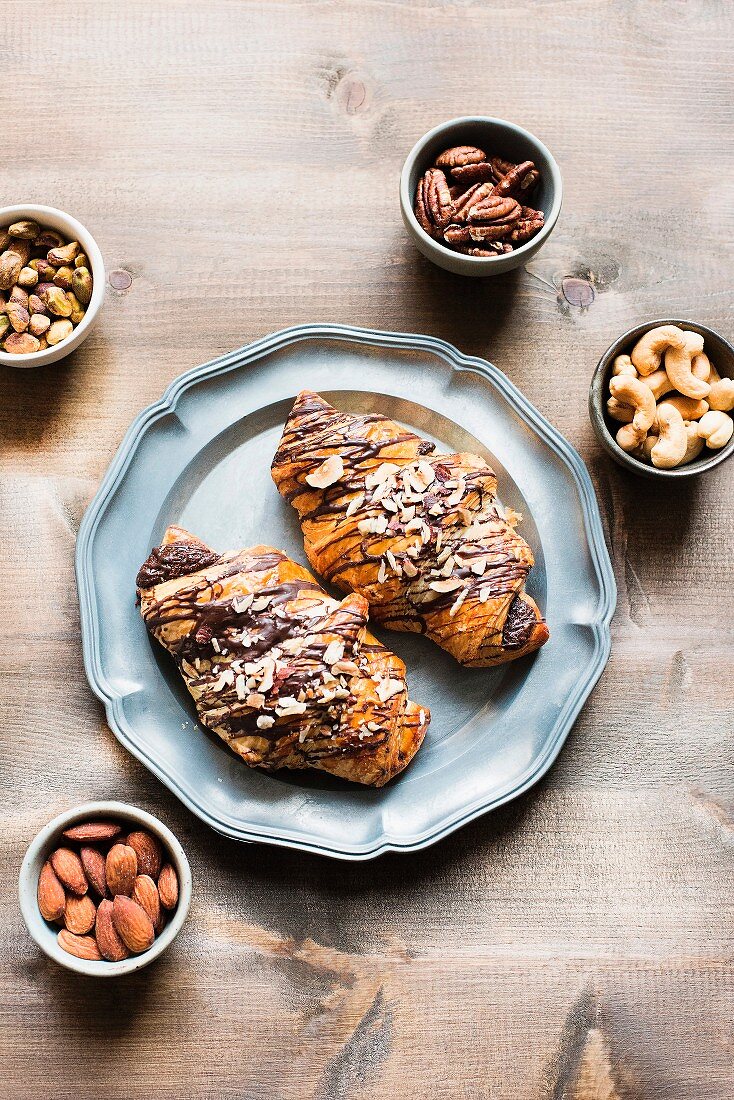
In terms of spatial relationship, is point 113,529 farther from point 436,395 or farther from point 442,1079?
point 442,1079

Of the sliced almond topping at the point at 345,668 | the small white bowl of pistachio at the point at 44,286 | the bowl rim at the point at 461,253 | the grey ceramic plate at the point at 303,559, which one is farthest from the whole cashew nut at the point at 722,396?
the small white bowl of pistachio at the point at 44,286

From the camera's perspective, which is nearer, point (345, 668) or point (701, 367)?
point (345, 668)

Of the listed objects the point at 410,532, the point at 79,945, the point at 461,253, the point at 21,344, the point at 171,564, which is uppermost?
the point at 461,253

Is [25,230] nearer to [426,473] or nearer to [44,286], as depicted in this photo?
[44,286]

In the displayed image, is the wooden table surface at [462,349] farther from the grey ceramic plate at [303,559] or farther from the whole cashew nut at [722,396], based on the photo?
the whole cashew nut at [722,396]

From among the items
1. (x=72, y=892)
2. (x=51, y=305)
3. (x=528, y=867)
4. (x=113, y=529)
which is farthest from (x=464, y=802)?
(x=51, y=305)

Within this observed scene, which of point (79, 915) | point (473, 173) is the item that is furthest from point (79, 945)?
point (473, 173)
